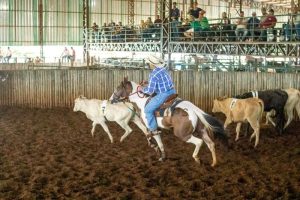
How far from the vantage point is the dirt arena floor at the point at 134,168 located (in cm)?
721

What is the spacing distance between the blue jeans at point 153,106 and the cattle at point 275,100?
11.8 ft

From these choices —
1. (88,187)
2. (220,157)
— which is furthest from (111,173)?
(220,157)

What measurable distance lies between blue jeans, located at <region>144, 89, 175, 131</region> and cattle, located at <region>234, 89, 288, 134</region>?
358 cm

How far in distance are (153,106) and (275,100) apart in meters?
4.50

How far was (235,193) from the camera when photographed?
7.14m

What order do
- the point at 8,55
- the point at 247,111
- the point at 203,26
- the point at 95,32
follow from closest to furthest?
the point at 247,111
the point at 203,26
the point at 95,32
the point at 8,55

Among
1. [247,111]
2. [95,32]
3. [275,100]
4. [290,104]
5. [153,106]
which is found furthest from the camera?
[95,32]

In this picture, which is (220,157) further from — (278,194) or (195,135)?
(278,194)

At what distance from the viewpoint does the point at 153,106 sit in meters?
9.11

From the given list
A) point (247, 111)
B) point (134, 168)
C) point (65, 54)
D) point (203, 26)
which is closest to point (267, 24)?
point (203, 26)

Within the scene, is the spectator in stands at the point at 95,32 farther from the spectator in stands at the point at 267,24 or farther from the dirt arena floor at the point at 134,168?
the dirt arena floor at the point at 134,168

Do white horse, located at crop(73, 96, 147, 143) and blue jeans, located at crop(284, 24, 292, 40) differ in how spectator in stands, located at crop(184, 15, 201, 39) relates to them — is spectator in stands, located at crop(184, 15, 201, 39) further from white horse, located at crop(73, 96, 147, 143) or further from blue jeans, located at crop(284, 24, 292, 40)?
white horse, located at crop(73, 96, 147, 143)

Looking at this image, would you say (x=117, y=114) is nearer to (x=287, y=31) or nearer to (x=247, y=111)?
(x=247, y=111)

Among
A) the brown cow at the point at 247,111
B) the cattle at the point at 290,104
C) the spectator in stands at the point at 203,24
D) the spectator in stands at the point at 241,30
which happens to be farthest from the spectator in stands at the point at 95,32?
the brown cow at the point at 247,111
